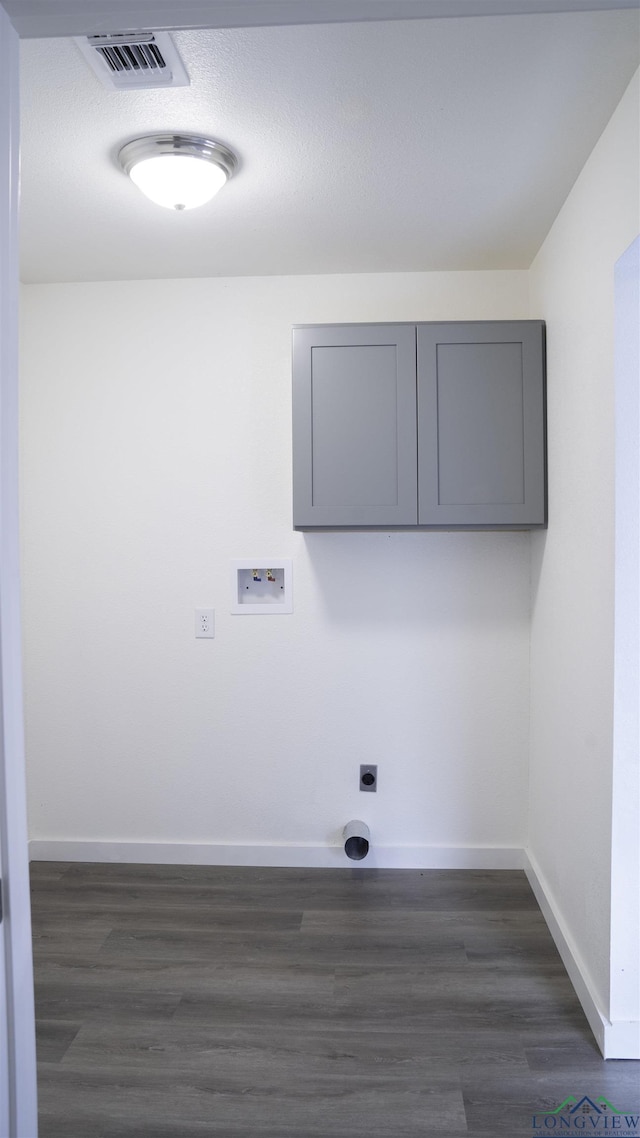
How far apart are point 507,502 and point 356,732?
117 cm

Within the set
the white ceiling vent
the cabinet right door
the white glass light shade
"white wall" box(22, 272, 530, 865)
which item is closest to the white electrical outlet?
"white wall" box(22, 272, 530, 865)

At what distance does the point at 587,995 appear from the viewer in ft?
7.33

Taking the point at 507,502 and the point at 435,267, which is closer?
the point at 507,502

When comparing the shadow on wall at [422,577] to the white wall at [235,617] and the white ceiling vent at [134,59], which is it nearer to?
the white wall at [235,617]

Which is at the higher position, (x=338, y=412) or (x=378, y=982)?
(x=338, y=412)

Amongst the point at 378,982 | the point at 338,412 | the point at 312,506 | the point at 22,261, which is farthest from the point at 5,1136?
the point at 22,261

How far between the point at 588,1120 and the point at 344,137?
2576 millimetres

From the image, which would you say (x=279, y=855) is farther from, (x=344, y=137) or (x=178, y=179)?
(x=344, y=137)

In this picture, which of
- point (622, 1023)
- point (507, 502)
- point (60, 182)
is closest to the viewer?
point (622, 1023)

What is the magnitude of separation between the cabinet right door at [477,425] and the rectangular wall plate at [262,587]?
730 millimetres

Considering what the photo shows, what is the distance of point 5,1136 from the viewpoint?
3.42ft

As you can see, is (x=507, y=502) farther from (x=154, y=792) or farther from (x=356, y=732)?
(x=154, y=792)

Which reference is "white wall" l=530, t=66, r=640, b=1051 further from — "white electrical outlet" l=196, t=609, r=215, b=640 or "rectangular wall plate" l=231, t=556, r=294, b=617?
"white electrical outlet" l=196, t=609, r=215, b=640

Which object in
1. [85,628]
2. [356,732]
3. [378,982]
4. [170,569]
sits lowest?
[378,982]
